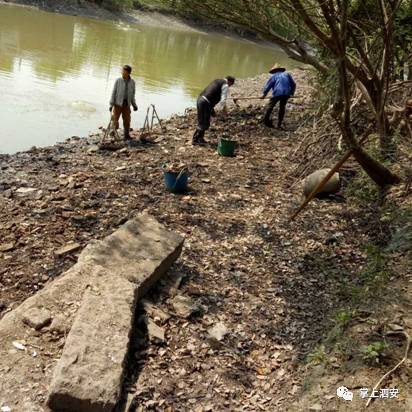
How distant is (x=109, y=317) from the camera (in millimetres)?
3512

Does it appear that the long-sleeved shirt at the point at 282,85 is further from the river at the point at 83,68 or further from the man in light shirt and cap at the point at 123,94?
the river at the point at 83,68

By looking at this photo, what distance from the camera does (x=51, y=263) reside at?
4766mm

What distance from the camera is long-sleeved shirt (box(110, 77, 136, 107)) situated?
887 cm

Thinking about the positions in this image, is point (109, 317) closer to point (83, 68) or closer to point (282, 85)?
point (282, 85)

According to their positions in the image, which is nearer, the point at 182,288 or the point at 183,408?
the point at 183,408

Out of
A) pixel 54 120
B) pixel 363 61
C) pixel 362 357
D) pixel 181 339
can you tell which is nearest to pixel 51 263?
pixel 181 339

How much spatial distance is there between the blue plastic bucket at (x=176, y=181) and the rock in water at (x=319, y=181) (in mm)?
1750

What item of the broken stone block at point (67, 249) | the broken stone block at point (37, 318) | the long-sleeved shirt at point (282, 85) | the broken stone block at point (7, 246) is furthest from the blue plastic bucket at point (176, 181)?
the long-sleeved shirt at point (282, 85)

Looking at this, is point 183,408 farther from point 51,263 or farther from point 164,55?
point 164,55

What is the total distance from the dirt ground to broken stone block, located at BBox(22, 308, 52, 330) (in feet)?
2.09

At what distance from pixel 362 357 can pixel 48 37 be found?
2369 cm

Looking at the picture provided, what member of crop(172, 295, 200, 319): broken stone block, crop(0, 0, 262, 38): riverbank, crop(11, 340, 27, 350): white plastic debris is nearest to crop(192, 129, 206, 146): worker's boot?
crop(172, 295, 200, 319): broken stone block

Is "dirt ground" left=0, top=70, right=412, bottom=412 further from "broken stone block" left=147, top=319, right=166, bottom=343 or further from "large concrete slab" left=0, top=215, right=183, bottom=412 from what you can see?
"large concrete slab" left=0, top=215, right=183, bottom=412

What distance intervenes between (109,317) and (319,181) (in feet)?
13.2
